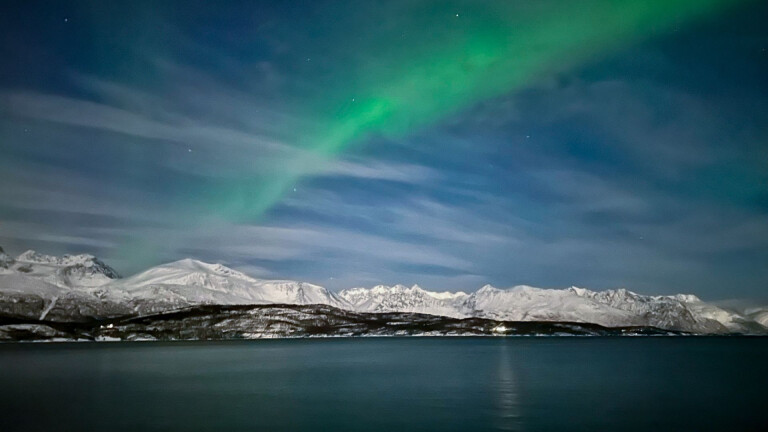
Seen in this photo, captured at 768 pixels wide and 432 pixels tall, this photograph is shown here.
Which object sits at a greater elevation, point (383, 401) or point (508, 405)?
point (508, 405)

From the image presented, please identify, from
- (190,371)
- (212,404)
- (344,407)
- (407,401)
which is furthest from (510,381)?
(190,371)

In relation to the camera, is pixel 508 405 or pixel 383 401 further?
pixel 383 401

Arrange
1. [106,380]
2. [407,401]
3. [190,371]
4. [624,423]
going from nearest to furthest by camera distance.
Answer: [624,423]
[407,401]
[106,380]
[190,371]

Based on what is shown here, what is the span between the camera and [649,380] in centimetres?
11369

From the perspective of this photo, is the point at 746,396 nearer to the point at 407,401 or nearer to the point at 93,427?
the point at 407,401

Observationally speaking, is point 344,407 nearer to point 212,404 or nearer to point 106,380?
point 212,404

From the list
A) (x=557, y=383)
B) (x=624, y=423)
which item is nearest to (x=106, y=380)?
(x=557, y=383)

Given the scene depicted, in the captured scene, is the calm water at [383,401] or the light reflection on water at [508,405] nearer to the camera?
the light reflection on water at [508,405]

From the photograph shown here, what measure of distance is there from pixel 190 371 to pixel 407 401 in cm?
7494

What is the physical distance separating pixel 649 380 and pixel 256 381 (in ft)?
238

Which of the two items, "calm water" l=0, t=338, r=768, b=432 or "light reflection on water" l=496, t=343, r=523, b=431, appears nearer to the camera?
"light reflection on water" l=496, t=343, r=523, b=431

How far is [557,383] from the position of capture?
348 ft

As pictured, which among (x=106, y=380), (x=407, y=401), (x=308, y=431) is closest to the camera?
(x=308, y=431)

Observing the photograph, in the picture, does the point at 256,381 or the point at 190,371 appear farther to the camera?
the point at 190,371
